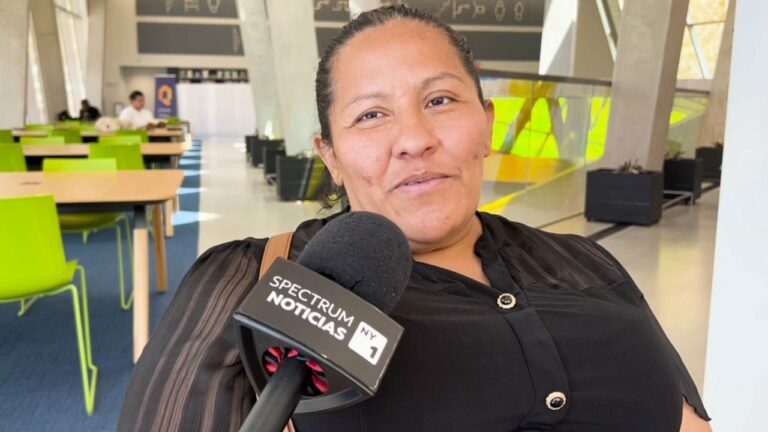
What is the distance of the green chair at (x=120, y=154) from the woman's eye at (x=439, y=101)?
462 centimetres

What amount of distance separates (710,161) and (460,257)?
12.1 metres

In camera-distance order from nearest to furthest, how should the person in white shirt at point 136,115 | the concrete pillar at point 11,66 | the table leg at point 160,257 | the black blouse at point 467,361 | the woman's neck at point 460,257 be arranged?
the black blouse at point 467,361 < the woman's neck at point 460,257 < the table leg at point 160,257 < the person in white shirt at point 136,115 < the concrete pillar at point 11,66

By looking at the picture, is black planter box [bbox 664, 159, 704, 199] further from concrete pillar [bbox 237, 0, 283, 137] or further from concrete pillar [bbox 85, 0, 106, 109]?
concrete pillar [bbox 85, 0, 106, 109]

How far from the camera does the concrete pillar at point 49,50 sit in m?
17.0

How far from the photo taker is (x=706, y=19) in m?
15.5

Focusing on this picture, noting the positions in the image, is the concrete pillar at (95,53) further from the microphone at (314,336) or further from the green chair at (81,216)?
the microphone at (314,336)

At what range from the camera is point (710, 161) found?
11.8m

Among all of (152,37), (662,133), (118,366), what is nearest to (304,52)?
(662,133)

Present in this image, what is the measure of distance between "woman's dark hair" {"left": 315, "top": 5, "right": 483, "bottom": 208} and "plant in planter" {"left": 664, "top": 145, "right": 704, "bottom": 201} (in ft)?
26.9

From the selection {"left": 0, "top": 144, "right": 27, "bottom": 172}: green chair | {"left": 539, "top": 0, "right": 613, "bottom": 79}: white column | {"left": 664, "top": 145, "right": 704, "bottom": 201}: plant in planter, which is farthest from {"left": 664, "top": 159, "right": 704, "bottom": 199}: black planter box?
{"left": 0, "top": 144, "right": 27, "bottom": 172}: green chair

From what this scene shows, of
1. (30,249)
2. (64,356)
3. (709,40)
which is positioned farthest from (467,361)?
→ (709,40)

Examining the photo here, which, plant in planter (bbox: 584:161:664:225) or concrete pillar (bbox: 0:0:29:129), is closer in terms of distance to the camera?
plant in planter (bbox: 584:161:664:225)

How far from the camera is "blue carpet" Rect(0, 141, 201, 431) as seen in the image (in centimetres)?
264

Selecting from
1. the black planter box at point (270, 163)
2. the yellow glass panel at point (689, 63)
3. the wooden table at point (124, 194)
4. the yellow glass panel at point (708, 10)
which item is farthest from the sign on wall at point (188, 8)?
the wooden table at point (124, 194)
